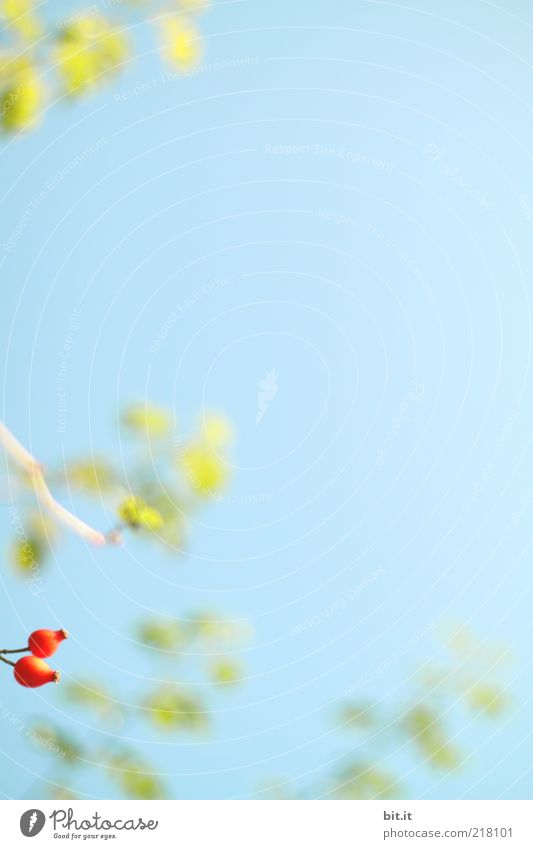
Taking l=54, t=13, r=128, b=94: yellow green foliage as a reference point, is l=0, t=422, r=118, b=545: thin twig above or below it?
below

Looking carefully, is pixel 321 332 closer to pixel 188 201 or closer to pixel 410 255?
pixel 410 255

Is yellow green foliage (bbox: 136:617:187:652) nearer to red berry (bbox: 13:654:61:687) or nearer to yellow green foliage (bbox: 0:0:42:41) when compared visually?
red berry (bbox: 13:654:61:687)

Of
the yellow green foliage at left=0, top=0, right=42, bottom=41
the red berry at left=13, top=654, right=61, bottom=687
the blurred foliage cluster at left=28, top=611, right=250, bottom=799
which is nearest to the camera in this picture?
the red berry at left=13, top=654, right=61, bottom=687

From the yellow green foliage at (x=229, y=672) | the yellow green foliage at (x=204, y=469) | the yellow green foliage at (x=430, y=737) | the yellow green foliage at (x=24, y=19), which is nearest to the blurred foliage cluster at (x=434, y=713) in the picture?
the yellow green foliage at (x=430, y=737)

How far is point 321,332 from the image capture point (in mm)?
1818

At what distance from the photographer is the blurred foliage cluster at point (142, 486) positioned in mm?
1703

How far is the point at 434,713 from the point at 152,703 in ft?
1.80

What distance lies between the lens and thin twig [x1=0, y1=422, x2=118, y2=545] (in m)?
1.69

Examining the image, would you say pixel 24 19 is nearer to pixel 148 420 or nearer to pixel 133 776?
pixel 148 420

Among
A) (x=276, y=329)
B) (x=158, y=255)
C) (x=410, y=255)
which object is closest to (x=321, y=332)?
(x=276, y=329)

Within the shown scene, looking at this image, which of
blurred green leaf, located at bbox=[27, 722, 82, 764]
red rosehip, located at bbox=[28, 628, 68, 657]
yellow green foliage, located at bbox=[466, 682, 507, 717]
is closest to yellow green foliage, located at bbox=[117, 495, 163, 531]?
red rosehip, located at bbox=[28, 628, 68, 657]

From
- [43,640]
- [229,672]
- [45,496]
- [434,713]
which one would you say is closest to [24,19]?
[45,496]

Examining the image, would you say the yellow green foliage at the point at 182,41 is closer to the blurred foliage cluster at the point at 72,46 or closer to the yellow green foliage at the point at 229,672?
the blurred foliage cluster at the point at 72,46
